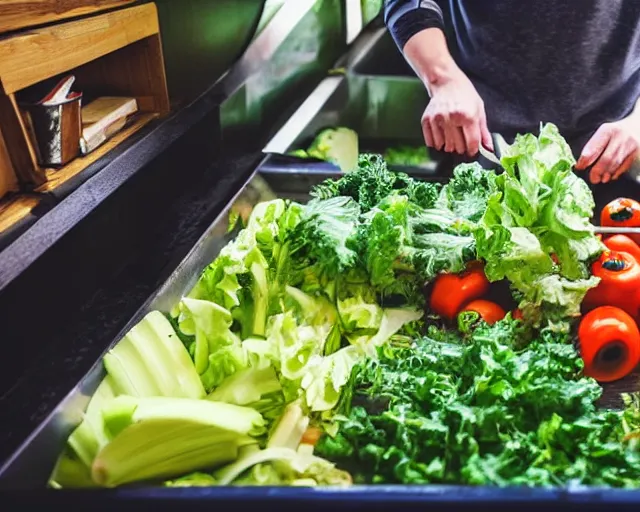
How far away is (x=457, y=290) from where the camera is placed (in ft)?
3.92

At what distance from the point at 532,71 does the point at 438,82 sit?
14.0 inches

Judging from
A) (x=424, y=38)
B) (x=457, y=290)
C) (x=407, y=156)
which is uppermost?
(x=424, y=38)

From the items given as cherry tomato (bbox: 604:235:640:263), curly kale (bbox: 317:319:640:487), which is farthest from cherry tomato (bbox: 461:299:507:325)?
cherry tomato (bbox: 604:235:640:263)

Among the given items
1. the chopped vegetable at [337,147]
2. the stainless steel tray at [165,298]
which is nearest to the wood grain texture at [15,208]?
the stainless steel tray at [165,298]

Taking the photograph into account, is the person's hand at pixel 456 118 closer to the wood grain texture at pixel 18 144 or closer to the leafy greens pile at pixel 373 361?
the leafy greens pile at pixel 373 361

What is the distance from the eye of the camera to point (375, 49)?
106 inches

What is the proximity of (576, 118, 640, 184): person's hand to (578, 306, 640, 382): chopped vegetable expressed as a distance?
68 centimetres

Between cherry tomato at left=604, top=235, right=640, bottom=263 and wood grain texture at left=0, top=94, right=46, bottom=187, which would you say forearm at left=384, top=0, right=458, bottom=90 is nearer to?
cherry tomato at left=604, top=235, right=640, bottom=263

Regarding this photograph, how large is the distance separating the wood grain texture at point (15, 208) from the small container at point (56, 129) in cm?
11

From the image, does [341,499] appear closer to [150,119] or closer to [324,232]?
[324,232]

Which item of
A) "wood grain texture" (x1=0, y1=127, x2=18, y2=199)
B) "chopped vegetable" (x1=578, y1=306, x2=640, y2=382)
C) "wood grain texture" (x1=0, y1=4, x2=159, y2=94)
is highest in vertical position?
"wood grain texture" (x1=0, y1=4, x2=159, y2=94)

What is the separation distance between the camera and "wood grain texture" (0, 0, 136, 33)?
108cm

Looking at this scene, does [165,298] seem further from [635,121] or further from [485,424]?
[635,121]

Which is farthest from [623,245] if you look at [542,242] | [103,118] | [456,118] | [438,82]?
[103,118]
